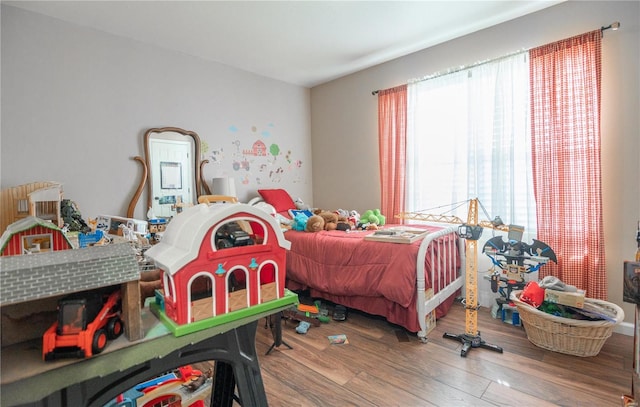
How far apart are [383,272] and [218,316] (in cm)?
168

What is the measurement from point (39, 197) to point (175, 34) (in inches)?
68.1

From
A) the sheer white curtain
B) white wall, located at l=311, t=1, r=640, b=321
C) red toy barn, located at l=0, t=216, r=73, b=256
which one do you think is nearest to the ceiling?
white wall, located at l=311, t=1, r=640, b=321

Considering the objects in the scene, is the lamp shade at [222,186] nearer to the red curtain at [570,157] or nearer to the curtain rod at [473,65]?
the curtain rod at [473,65]

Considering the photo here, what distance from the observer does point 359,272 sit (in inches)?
92.0

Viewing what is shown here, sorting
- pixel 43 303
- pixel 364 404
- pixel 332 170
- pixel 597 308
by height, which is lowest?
pixel 364 404

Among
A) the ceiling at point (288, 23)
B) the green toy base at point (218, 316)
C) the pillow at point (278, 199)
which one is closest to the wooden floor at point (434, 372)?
the green toy base at point (218, 316)

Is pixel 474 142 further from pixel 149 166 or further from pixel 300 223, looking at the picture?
pixel 149 166

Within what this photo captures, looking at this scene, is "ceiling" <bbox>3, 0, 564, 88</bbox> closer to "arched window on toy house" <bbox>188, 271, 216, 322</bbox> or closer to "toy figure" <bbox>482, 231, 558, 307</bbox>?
"toy figure" <bbox>482, 231, 558, 307</bbox>

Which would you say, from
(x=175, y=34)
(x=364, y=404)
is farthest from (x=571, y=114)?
(x=175, y=34)

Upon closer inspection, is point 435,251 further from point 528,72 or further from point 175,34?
point 175,34

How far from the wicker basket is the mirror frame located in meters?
3.02

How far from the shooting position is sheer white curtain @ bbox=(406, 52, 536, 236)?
2.55 m

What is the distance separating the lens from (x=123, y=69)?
2.71 meters

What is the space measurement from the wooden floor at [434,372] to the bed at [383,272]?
0.72 ft
